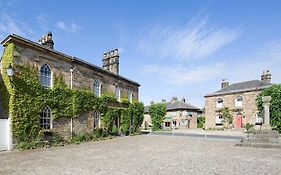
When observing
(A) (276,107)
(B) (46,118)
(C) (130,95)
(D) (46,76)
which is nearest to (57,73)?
(D) (46,76)

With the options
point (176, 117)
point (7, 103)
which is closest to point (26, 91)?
point (7, 103)

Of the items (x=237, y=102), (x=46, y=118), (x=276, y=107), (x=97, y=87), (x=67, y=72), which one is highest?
(x=67, y=72)

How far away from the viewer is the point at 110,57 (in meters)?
29.6

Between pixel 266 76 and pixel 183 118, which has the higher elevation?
pixel 266 76

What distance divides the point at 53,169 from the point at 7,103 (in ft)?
26.5

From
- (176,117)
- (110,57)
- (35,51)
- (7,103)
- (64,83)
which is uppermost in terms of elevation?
(110,57)

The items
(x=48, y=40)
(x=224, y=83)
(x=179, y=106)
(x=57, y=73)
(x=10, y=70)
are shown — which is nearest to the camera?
(x=10, y=70)

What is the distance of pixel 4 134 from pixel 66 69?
6.99 metres

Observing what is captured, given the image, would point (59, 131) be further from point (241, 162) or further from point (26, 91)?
point (241, 162)

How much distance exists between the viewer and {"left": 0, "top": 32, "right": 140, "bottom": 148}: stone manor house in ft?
49.2

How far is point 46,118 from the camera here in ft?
54.9

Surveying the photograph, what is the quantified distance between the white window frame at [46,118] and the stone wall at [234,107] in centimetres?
3178

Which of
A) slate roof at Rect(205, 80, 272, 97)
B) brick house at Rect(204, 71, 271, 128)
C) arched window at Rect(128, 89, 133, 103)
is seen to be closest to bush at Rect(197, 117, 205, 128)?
brick house at Rect(204, 71, 271, 128)

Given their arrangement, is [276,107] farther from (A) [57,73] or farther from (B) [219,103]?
(A) [57,73]
